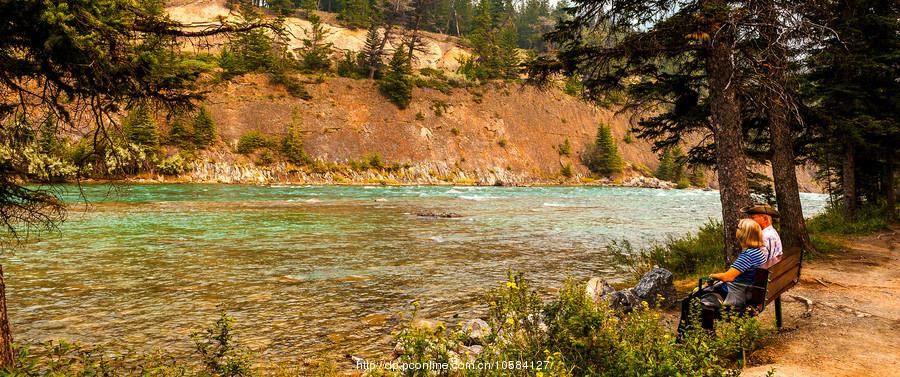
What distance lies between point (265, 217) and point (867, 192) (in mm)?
27924

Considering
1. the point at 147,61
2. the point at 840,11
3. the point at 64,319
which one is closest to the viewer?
the point at 147,61

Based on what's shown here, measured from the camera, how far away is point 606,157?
8531cm

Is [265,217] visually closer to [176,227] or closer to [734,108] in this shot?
[176,227]

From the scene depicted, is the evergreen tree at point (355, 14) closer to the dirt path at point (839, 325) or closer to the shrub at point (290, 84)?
the shrub at point (290, 84)

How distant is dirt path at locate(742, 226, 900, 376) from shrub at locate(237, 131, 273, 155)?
204 feet

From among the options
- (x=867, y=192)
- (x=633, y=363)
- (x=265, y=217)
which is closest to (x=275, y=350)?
(x=633, y=363)

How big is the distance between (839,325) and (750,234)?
7.40 ft

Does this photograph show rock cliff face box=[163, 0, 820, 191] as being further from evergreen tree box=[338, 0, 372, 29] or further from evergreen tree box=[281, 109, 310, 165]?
evergreen tree box=[338, 0, 372, 29]

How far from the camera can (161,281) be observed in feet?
32.1

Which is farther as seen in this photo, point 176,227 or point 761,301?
point 176,227

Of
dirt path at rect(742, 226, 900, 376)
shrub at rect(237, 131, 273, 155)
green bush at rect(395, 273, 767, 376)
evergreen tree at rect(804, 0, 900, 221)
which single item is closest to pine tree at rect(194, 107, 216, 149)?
shrub at rect(237, 131, 273, 155)

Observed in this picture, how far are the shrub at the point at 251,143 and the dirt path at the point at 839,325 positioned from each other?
62208mm

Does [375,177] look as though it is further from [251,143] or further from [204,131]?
[204,131]

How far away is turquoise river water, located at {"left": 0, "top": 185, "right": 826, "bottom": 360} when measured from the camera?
22.8 feet
